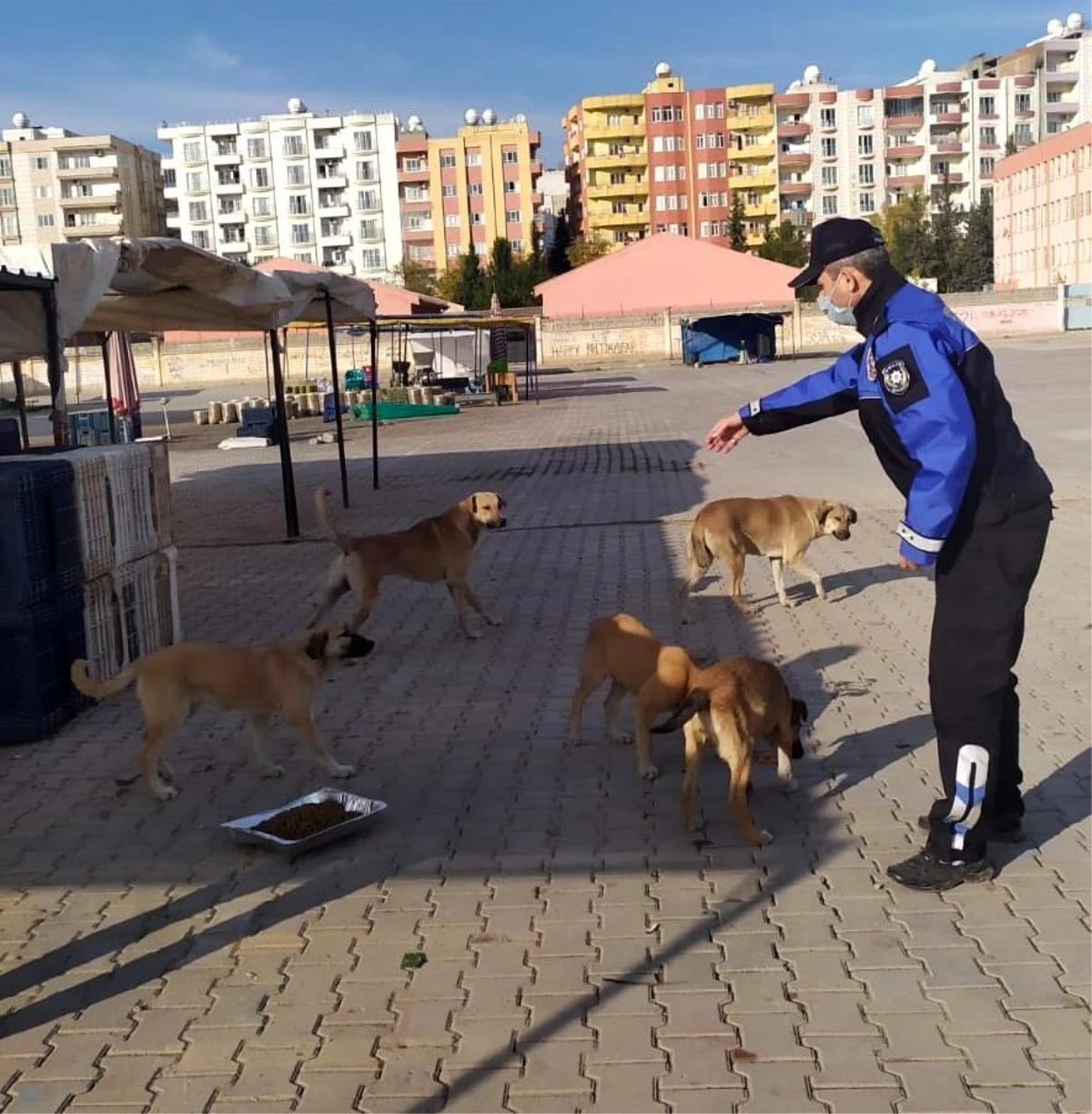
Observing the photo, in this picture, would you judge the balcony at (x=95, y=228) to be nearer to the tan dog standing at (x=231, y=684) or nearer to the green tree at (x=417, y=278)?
the green tree at (x=417, y=278)

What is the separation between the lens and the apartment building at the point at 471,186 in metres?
107

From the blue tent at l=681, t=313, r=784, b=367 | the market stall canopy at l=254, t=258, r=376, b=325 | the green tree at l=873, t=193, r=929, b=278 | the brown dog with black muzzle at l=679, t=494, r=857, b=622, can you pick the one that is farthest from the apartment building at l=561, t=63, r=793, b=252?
the brown dog with black muzzle at l=679, t=494, r=857, b=622

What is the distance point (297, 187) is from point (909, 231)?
5355 cm

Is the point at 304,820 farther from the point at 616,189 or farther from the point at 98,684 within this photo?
the point at 616,189

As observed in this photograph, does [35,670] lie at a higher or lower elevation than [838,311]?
lower

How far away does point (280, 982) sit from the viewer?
3873 millimetres

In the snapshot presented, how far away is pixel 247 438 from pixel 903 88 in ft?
334

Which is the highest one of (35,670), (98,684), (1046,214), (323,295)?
(1046,214)

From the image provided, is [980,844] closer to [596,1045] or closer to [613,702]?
[596,1045]

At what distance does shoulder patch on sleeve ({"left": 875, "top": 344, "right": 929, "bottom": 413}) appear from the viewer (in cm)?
393

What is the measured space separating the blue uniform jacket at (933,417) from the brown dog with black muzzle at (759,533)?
4511 millimetres

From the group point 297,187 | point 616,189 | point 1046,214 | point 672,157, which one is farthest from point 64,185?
point 1046,214

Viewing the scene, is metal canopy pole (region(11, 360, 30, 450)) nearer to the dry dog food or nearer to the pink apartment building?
the dry dog food

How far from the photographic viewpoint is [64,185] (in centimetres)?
11194
